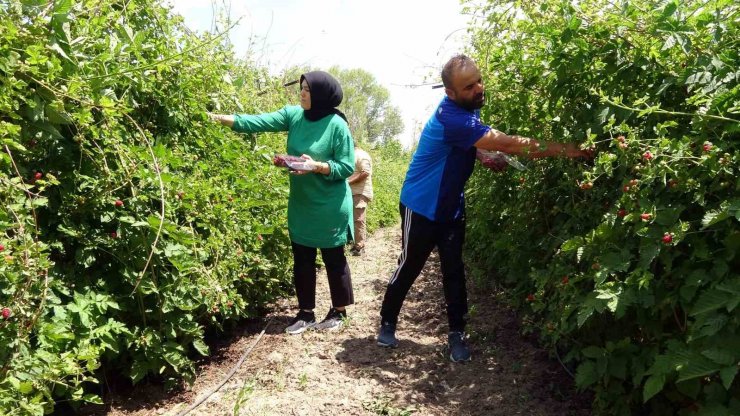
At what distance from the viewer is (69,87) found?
225cm

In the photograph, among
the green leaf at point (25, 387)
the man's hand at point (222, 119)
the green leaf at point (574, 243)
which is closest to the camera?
Answer: the green leaf at point (25, 387)

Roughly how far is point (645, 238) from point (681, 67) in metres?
0.73

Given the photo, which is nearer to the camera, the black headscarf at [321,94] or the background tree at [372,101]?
the black headscarf at [321,94]

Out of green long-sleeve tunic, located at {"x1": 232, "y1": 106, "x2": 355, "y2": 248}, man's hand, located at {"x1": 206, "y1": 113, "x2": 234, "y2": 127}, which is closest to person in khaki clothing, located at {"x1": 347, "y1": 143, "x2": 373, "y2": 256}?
green long-sleeve tunic, located at {"x1": 232, "y1": 106, "x2": 355, "y2": 248}

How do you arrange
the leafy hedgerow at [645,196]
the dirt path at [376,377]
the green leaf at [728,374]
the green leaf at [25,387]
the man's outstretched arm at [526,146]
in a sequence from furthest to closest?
the dirt path at [376,377] < the man's outstretched arm at [526,146] < the green leaf at [25,387] < the leafy hedgerow at [645,196] < the green leaf at [728,374]

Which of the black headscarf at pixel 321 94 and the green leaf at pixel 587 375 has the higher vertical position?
the black headscarf at pixel 321 94

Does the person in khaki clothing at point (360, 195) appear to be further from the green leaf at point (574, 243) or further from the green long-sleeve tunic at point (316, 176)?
the green leaf at point (574, 243)

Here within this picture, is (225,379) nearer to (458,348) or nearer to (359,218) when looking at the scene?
(458,348)

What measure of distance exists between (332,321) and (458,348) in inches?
42.3

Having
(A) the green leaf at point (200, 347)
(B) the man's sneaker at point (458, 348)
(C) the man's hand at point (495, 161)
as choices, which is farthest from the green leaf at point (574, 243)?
(A) the green leaf at point (200, 347)

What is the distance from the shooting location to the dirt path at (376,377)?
2992 mm

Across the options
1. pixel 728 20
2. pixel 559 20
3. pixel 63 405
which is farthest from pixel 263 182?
pixel 728 20

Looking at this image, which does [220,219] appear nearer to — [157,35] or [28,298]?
[157,35]

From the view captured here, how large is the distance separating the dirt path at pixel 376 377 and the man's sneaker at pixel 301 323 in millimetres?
78
